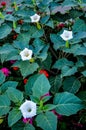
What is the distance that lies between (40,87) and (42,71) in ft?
0.84

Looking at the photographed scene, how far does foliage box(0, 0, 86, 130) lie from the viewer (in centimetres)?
115

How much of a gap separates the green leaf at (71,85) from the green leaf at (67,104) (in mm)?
200

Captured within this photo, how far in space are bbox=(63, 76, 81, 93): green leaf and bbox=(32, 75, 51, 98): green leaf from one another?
0.22 metres

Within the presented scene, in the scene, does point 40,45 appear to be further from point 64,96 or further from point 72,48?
point 64,96

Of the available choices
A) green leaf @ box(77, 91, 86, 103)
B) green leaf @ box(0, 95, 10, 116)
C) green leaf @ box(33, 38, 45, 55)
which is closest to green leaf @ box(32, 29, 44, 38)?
green leaf @ box(33, 38, 45, 55)

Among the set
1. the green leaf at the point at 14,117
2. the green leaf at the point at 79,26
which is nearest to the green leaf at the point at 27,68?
the green leaf at the point at 14,117

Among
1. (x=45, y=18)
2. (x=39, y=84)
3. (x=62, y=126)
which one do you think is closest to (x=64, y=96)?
(x=39, y=84)

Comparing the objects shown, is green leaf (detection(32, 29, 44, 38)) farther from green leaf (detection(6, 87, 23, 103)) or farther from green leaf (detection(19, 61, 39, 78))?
green leaf (detection(6, 87, 23, 103))

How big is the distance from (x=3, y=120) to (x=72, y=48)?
17.2 inches

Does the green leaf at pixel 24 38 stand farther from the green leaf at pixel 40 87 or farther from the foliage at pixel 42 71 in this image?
the green leaf at pixel 40 87

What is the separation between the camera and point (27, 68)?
134 centimetres

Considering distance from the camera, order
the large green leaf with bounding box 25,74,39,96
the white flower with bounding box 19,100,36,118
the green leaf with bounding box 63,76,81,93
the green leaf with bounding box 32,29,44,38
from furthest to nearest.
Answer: the green leaf with bounding box 32,29,44,38, the green leaf with bounding box 63,76,81,93, the large green leaf with bounding box 25,74,39,96, the white flower with bounding box 19,100,36,118

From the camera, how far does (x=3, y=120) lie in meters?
1.36

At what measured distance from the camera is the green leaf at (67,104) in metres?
1.12
